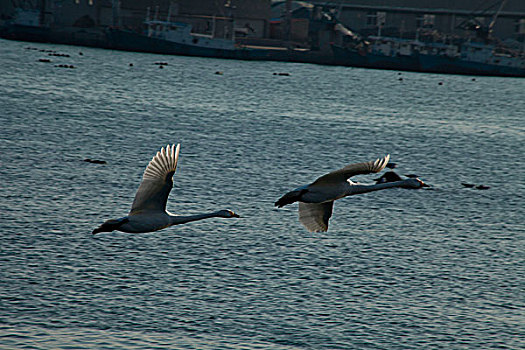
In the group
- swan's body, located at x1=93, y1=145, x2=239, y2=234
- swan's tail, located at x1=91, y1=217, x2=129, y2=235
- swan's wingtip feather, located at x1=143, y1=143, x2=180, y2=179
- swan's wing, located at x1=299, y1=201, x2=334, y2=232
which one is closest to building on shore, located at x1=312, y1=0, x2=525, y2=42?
swan's wing, located at x1=299, y1=201, x2=334, y2=232

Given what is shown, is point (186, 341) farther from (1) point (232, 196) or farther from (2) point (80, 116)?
(2) point (80, 116)

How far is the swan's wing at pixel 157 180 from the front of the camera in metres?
15.7

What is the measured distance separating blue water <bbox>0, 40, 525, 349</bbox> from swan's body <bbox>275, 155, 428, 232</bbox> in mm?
6821

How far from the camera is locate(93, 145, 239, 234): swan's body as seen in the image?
15648 mm

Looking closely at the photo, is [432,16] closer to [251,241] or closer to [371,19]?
[371,19]

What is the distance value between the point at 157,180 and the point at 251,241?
17303mm

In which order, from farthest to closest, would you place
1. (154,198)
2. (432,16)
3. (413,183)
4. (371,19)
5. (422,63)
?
(422,63) < (371,19) < (432,16) < (413,183) < (154,198)


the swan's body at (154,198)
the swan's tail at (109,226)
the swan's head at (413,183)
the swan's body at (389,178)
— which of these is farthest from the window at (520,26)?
the swan's tail at (109,226)

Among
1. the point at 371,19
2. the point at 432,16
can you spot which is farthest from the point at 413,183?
the point at 371,19

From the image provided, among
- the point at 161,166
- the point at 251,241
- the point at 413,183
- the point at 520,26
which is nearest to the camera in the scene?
the point at 161,166

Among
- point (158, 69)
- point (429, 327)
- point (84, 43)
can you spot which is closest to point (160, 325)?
point (429, 327)

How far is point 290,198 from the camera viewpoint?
49.5 feet

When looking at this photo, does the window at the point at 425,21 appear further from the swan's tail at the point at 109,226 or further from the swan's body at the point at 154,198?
the swan's tail at the point at 109,226

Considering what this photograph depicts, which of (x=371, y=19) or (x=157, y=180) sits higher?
(x=371, y=19)
